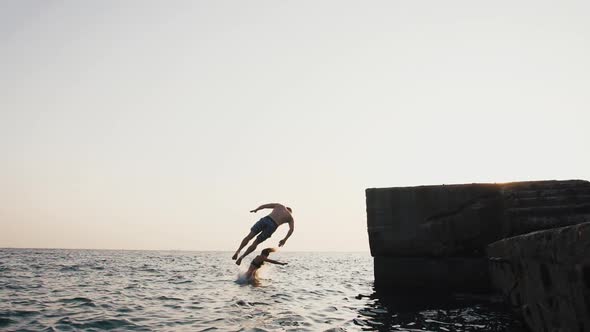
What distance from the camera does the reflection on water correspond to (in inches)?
210

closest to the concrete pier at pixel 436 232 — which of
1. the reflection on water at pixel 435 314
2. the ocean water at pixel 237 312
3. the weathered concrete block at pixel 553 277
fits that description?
the reflection on water at pixel 435 314

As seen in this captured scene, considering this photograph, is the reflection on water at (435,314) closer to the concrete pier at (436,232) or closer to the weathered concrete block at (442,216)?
the concrete pier at (436,232)

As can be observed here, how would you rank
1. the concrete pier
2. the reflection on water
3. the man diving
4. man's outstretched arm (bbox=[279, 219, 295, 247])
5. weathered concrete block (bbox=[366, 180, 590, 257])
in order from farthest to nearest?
the man diving
man's outstretched arm (bbox=[279, 219, 295, 247])
the concrete pier
weathered concrete block (bbox=[366, 180, 590, 257])
the reflection on water

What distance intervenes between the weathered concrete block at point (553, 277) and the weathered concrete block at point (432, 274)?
403 cm

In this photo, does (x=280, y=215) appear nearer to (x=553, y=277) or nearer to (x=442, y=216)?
(x=442, y=216)

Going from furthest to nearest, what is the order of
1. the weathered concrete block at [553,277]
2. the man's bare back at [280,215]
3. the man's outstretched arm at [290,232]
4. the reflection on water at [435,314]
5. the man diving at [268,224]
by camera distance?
the man's bare back at [280,215]
the man diving at [268,224]
the man's outstretched arm at [290,232]
the reflection on water at [435,314]
the weathered concrete block at [553,277]

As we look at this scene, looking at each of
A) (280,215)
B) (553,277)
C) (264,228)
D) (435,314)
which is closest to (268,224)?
(264,228)

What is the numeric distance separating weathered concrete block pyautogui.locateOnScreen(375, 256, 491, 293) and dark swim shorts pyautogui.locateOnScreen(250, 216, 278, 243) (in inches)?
146

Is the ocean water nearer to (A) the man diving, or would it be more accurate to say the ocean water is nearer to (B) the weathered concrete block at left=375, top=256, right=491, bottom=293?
(B) the weathered concrete block at left=375, top=256, right=491, bottom=293

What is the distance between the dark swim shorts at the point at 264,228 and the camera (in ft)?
37.6

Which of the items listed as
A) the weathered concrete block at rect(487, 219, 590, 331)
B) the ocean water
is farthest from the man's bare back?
→ the weathered concrete block at rect(487, 219, 590, 331)

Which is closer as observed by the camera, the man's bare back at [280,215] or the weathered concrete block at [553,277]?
the weathered concrete block at [553,277]

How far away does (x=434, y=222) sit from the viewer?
8.35 m

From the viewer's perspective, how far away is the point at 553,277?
2.80m
